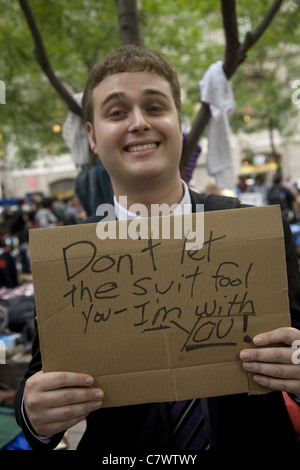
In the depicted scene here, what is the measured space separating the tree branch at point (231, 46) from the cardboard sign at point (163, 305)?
178 cm

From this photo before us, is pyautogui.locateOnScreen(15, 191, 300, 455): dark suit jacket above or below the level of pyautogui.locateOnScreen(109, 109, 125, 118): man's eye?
below

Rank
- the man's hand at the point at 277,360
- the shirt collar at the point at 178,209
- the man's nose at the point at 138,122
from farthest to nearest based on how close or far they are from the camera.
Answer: the shirt collar at the point at 178,209, the man's nose at the point at 138,122, the man's hand at the point at 277,360

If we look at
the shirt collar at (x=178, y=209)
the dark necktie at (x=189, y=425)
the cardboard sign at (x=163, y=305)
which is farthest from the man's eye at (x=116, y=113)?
the dark necktie at (x=189, y=425)

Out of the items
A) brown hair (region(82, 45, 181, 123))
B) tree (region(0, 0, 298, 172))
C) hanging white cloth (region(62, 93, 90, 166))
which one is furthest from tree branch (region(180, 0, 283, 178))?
brown hair (region(82, 45, 181, 123))

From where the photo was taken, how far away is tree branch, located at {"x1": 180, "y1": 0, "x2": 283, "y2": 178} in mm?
2418

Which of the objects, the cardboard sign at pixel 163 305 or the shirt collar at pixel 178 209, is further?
the shirt collar at pixel 178 209

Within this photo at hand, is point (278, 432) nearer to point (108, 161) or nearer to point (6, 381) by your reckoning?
point (108, 161)

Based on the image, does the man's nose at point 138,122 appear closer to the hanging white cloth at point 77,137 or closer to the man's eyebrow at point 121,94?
the man's eyebrow at point 121,94

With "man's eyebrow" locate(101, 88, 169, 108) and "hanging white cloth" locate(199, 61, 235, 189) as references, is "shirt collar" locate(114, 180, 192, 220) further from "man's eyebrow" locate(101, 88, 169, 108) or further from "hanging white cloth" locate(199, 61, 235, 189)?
"hanging white cloth" locate(199, 61, 235, 189)

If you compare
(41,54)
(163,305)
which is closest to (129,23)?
(41,54)

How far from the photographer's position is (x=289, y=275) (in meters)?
1.31

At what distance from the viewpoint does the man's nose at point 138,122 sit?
4.43 ft

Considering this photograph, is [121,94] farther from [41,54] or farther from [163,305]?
[41,54]

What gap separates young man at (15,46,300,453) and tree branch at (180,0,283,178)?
3.89 feet
